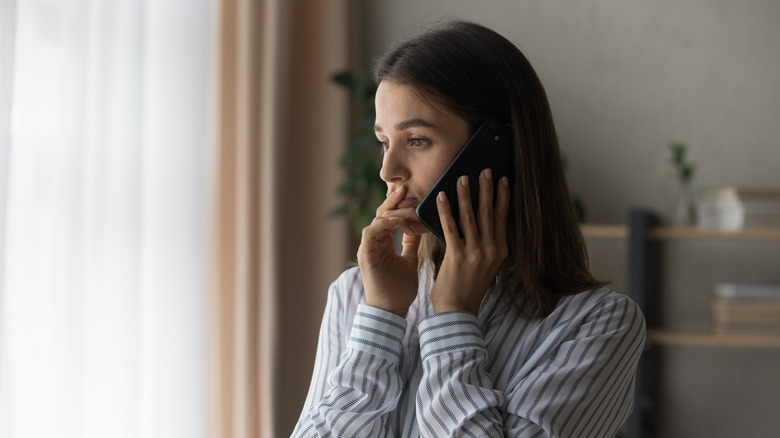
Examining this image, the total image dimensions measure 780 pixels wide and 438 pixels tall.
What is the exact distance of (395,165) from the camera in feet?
3.63

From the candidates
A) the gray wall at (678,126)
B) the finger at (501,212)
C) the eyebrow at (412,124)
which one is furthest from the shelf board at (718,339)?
the eyebrow at (412,124)

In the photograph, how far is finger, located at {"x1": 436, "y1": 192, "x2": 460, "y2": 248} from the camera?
3.57ft

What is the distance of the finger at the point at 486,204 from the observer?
1.09 m

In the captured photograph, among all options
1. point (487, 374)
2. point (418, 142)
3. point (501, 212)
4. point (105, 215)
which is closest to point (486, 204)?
point (501, 212)

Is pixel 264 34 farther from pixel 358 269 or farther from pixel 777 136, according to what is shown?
pixel 777 136

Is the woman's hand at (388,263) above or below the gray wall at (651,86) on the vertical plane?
below

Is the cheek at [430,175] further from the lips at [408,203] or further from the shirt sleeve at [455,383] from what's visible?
the shirt sleeve at [455,383]

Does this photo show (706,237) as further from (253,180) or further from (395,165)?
(395,165)

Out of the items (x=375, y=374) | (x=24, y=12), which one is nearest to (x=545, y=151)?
(x=375, y=374)

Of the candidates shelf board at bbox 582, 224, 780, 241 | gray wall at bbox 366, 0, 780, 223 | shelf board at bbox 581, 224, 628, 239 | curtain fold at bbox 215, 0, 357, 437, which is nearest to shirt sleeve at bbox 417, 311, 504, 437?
curtain fold at bbox 215, 0, 357, 437

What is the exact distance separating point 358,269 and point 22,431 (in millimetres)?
960

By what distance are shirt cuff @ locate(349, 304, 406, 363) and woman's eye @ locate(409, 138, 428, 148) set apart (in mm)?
234

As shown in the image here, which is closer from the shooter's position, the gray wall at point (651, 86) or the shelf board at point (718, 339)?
the shelf board at point (718, 339)

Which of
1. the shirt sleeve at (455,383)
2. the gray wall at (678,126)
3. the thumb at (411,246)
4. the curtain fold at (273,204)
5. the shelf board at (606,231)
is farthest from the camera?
the gray wall at (678,126)
